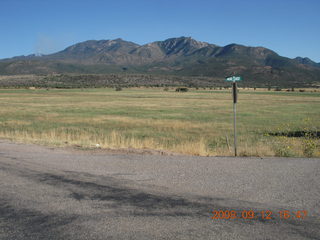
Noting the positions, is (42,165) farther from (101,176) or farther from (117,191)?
(117,191)

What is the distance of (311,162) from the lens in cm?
970

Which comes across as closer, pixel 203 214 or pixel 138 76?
pixel 203 214

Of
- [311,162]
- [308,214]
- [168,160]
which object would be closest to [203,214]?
[308,214]

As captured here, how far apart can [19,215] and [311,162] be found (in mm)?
7733

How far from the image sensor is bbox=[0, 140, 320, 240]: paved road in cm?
539
